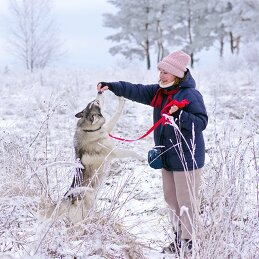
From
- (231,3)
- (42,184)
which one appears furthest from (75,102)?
(231,3)

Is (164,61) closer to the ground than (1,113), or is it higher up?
higher up

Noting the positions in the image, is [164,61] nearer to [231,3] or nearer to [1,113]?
[1,113]

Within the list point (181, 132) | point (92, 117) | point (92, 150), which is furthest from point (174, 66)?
point (92, 117)

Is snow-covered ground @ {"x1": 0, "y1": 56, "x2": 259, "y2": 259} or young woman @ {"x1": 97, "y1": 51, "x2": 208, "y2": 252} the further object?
young woman @ {"x1": 97, "y1": 51, "x2": 208, "y2": 252}

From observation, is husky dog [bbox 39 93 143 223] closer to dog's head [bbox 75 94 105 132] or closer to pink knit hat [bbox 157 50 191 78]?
dog's head [bbox 75 94 105 132]

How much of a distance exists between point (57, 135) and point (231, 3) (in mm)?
24609

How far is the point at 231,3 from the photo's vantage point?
Answer: 29.4m

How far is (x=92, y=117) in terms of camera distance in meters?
4.91

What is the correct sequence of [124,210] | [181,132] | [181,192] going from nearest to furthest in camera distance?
[181,132], [181,192], [124,210]

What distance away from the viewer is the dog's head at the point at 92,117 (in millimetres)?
4864

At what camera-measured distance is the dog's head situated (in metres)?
4.86

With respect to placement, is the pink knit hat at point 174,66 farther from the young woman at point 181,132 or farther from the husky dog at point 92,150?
the husky dog at point 92,150

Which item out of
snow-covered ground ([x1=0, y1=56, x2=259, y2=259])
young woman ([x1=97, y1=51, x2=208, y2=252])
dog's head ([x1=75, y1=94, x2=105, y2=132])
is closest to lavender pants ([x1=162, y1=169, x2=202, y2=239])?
young woman ([x1=97, y1=51, x2=208, y2=252])

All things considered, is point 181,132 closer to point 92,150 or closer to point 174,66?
point 174,66
